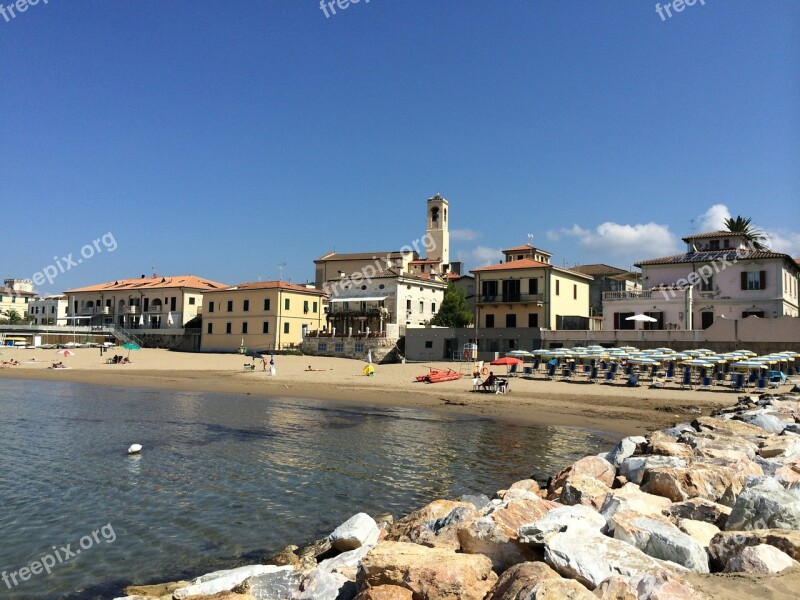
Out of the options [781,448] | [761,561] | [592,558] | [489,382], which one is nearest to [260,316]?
[489,382]

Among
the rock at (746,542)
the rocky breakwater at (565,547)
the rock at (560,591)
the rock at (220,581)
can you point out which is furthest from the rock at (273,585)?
the rock at (746,542)

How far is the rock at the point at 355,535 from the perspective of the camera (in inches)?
314

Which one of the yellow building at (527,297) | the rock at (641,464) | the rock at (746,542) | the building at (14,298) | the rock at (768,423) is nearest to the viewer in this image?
the rock at (746,542)

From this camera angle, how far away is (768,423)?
15.5 meters

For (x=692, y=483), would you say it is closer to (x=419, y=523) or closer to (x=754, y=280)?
(x=419, y=523)

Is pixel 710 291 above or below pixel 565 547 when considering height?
above

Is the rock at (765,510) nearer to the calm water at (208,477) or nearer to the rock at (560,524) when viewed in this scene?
the rock at (560,524)

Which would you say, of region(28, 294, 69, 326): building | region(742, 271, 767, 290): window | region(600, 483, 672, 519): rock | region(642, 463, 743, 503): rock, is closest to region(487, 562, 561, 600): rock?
region(600, 483, 672, 519): rock

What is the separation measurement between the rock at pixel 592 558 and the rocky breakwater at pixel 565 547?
11 mm

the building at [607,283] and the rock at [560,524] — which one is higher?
the building at [607,283]

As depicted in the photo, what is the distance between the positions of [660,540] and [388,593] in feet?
9.02

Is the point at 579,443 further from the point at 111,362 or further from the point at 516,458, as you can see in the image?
the point at 111,362

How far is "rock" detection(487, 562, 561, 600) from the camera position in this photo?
4891mm

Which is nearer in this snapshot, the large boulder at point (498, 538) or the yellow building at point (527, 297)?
the large boulder at point (498, 538)
